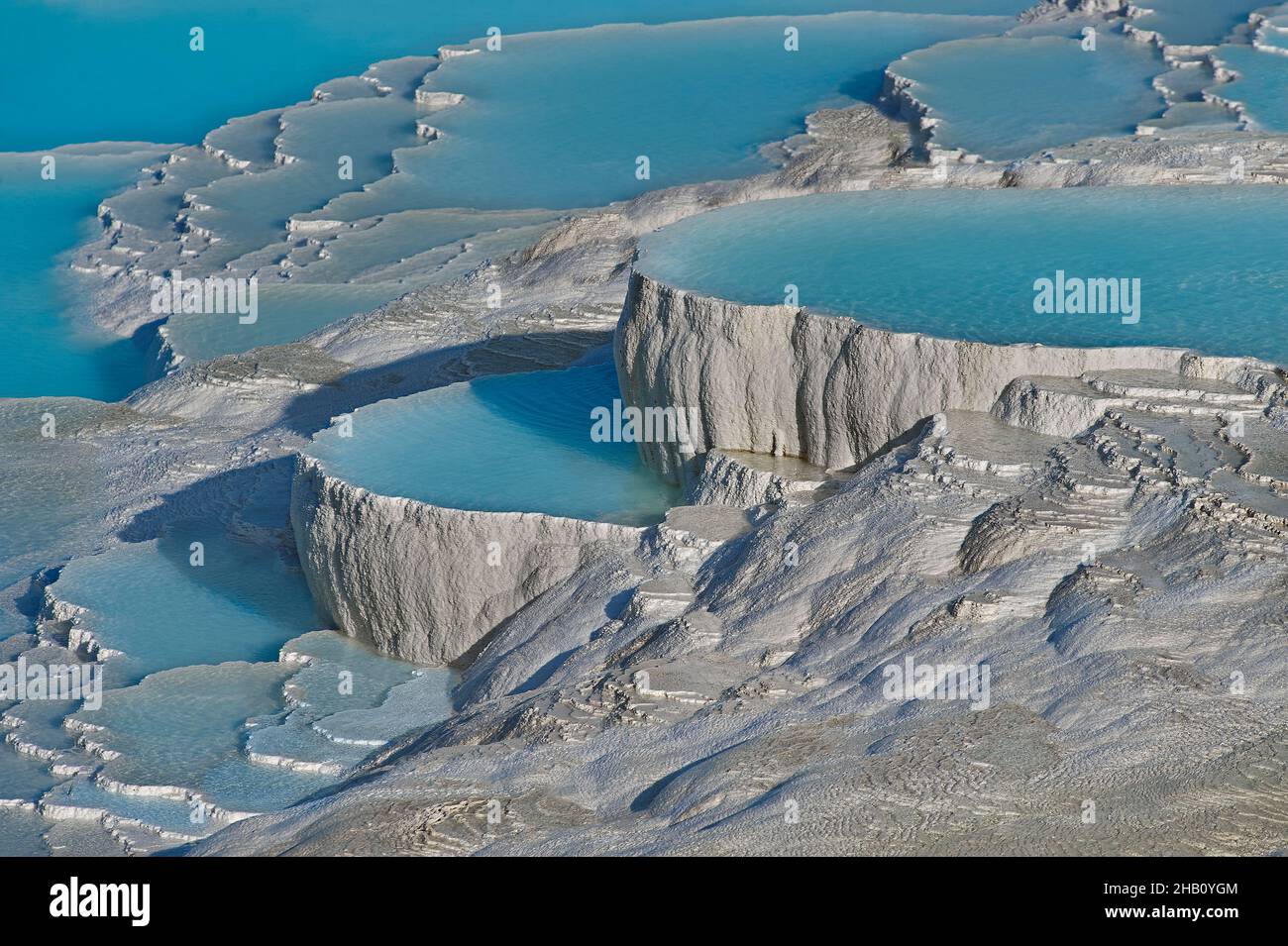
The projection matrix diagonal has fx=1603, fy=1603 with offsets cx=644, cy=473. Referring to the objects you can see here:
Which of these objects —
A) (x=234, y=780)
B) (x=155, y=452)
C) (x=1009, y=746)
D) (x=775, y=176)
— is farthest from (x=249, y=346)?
(x=1009, y=746)

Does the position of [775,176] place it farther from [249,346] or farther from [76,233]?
[76,233]

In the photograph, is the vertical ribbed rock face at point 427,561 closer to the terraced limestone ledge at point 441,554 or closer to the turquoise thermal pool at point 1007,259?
the terraced limestone ledge at point 441,554

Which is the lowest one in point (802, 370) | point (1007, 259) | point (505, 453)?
point (505, 453)

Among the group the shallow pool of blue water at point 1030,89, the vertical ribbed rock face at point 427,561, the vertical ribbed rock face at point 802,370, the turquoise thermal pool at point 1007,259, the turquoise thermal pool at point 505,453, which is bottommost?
the vertical ribbed rock face at point 427,561

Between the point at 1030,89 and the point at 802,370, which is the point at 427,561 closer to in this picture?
the point at 802,370

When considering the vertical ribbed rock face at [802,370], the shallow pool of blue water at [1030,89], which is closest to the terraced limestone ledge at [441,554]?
the vertical ribbed rock face at [802,370]

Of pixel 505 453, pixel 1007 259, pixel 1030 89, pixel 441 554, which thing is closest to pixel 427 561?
pixel 441 554
